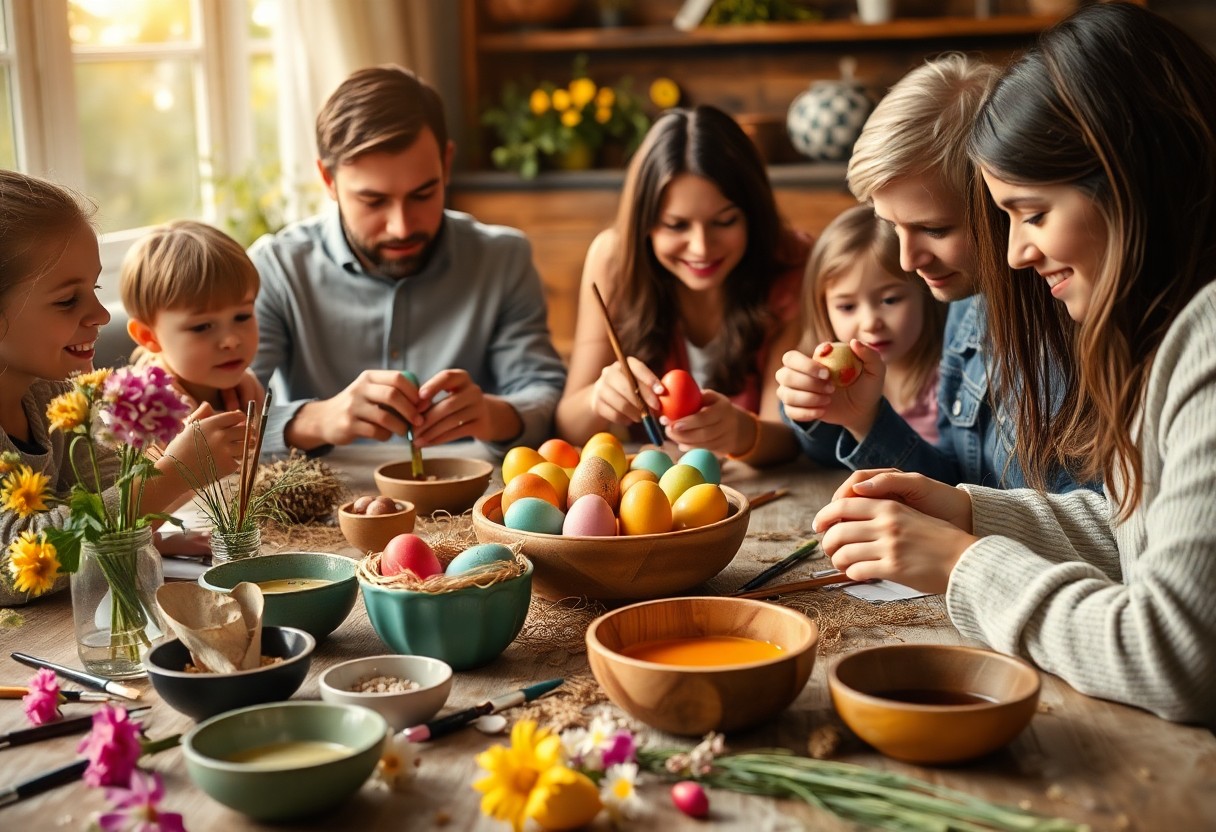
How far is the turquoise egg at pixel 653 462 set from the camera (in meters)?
1.67

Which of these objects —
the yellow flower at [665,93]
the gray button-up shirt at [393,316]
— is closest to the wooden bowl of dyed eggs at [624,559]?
the gray button-up shirt at [393,316]

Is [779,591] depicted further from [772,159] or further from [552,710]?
[772,159]

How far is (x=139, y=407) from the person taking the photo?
3.89 ft

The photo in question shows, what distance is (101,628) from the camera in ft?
4.16

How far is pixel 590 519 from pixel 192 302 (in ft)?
3.27

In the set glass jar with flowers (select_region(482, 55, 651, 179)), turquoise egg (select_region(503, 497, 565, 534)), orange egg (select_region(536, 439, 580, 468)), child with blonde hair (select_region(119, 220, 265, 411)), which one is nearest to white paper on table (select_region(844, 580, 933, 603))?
turquoise egg (select_region(503, 497, 565, 534))

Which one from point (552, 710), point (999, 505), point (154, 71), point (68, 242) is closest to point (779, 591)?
point (999, 505)

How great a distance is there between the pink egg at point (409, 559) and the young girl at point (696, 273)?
43.3 inches

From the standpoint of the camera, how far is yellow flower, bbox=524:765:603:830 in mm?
900

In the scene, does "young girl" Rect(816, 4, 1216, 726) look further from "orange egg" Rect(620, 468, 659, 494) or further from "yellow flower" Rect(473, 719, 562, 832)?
"yellow flower" Rect(473, 719, 562, 832)

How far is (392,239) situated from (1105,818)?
1.92 m

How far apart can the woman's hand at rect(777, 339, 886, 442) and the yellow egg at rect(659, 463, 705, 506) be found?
35 cm

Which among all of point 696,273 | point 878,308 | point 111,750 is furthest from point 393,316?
point 111,750

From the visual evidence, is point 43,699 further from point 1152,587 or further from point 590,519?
point 1152,587
